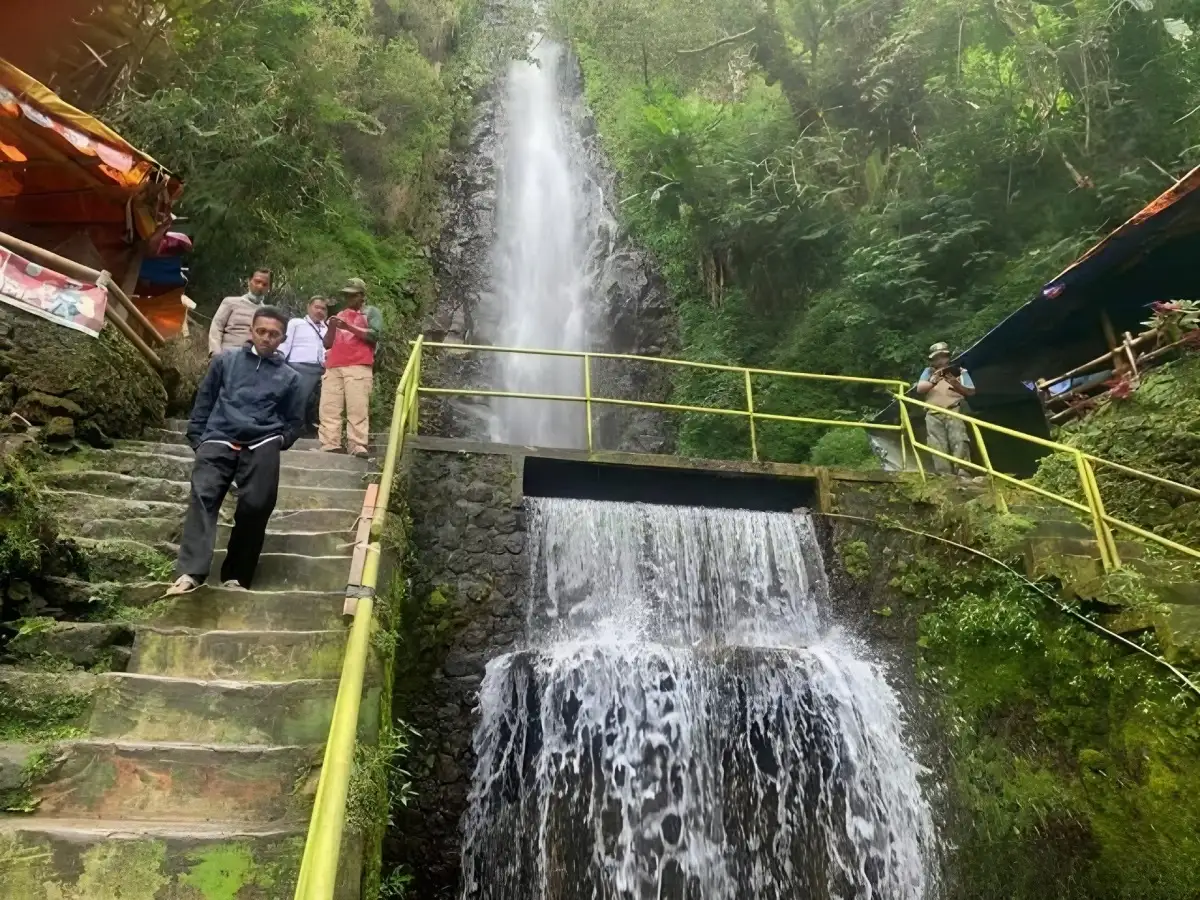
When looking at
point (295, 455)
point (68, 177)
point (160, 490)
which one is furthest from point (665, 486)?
point (68, 177)

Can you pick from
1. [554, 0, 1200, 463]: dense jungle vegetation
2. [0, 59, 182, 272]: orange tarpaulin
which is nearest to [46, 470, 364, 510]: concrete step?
[0, 59, 182, 272]: orange tarpaulin

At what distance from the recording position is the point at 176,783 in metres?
2.92

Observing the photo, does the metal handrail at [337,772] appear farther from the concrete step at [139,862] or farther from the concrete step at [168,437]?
the concrete step at [168,437]

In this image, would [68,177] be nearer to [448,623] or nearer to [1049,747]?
[448,623]

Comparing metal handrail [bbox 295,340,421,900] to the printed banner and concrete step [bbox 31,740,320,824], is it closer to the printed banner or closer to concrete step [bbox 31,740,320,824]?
concrete step [bbox 31,740,320,824]

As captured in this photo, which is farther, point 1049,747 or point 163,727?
point 1049,747

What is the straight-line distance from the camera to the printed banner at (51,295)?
5.36m

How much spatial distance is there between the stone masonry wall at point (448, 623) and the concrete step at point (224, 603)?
203 centimetres

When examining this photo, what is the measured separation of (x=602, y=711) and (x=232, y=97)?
8.61m

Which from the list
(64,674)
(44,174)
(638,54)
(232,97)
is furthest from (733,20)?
(64,674)

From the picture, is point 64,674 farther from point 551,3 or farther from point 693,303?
point 551,3

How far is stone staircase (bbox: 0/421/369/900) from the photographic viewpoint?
8.31 ft

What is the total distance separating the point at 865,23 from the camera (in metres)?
15.1

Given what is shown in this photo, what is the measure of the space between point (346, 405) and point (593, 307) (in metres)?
11.4
